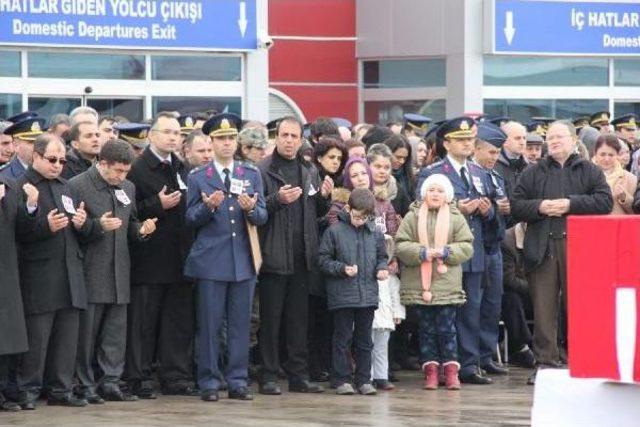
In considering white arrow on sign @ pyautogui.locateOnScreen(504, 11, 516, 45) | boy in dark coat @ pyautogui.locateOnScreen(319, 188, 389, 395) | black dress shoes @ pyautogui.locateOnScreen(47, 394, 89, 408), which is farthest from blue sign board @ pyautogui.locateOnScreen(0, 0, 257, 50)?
black dress shoes @ pyautogui.locateOnScreen(47, 394, 89, 408)

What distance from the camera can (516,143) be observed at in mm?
17031

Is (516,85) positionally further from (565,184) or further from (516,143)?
(565,184)

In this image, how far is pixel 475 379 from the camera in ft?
50.5

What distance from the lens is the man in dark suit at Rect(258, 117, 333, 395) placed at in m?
14.4

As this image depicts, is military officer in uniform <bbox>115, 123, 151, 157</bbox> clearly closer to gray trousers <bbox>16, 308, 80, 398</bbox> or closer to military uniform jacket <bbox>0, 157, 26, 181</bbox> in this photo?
military uniform jacket <bbox>0, 157, 26, 181</bbox>

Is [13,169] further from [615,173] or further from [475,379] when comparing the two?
[615,173]

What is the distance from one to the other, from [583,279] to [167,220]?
7255 millimetres

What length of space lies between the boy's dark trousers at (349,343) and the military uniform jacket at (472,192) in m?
1.25

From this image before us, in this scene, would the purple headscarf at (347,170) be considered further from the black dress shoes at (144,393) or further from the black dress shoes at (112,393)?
the black dress shoes at (112,393)

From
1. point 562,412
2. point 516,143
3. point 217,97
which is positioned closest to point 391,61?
point 217,97

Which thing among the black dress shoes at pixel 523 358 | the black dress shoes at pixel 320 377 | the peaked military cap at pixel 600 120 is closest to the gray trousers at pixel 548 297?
the black dress shoes at pixel 523 358

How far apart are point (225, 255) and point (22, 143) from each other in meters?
1.75

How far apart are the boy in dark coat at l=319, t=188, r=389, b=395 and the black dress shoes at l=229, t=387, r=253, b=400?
858 mm

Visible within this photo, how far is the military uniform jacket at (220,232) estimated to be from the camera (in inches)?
549
